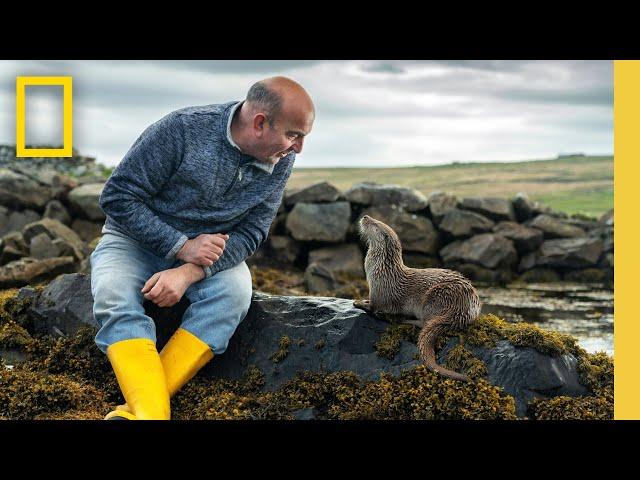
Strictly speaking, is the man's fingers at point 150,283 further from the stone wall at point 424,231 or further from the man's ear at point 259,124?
the stone wall at point 424,231

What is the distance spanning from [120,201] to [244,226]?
2.91 ft

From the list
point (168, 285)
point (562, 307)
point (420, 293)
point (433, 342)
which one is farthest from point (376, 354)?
point (562, 307)

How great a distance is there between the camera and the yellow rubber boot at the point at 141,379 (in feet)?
15.9

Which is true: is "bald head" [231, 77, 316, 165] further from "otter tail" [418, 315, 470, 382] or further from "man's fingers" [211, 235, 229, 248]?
"otter tail" [418, 315, 470, 382]

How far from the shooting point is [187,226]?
18.0 feet

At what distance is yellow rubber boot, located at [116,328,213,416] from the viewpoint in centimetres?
519

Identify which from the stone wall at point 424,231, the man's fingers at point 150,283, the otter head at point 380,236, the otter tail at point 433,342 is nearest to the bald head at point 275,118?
the otter head at point 380,236

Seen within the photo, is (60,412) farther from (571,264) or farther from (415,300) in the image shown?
(571,264)

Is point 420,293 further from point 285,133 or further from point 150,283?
point 150,283

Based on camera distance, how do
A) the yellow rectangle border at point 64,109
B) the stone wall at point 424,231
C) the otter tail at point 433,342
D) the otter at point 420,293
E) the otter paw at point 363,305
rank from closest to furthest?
the otter tail at point 433,342 → the otter at point 420,293 → the otter paw at point 363,305 → the yellow rectangle border at point 64,109 → the stone wall at point 424,231

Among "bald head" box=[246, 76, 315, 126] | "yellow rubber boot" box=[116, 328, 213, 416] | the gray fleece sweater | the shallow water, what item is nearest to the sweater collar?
the gray fleece sweater

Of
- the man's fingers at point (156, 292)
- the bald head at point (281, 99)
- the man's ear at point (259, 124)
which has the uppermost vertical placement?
→ the bald head at point (281, 99)

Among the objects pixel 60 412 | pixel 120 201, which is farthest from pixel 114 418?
pixel 120 201

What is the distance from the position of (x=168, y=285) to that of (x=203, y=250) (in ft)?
1.08
